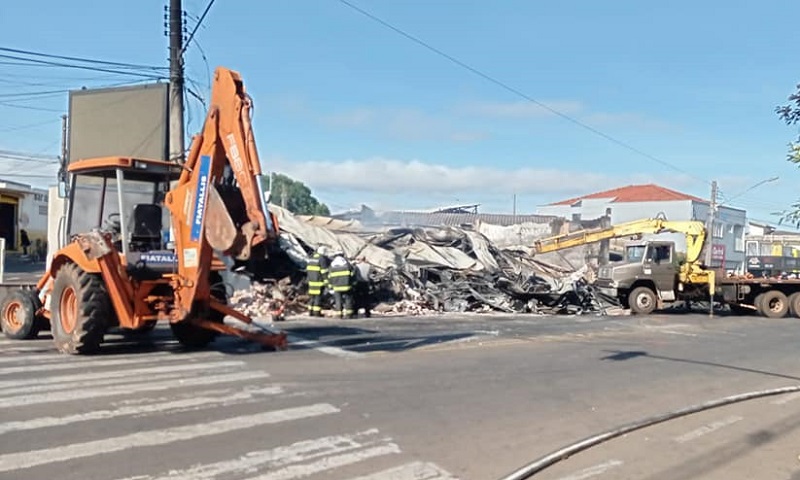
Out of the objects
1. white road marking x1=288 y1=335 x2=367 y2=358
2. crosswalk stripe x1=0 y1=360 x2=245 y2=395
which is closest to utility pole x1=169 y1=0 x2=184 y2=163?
white road marking x1=288 y1=335 x2=367 y2=358

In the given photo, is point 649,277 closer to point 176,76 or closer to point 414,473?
point 176,76

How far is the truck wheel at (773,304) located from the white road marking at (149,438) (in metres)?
24.6

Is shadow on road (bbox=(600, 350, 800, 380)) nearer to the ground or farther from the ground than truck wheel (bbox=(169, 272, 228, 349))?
nearer to the ground

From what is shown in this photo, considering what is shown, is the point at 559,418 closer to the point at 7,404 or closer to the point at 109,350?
the point at 7,404

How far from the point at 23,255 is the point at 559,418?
3995cm

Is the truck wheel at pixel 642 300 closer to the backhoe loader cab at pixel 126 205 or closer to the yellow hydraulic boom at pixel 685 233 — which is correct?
the yellow hydraulic boom at pixel 685 233

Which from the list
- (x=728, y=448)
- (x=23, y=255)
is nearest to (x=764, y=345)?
(x=728, y=448)

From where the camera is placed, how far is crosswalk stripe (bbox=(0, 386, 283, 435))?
699 cm

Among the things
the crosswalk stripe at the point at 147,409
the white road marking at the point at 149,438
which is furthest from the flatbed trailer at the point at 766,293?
the white road marking at the point at 149,438

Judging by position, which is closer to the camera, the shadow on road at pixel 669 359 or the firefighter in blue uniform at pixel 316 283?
the shadow on road at pixel 669 359

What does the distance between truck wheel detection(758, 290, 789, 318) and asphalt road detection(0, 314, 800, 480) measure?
15.3 meters

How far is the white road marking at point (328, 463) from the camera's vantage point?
593 cm

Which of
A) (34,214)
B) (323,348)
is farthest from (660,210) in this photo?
(323,348)

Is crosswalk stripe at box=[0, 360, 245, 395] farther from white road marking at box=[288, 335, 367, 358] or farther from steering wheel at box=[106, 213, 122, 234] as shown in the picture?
steering wheel at box=[106, 213, 122, 234]
